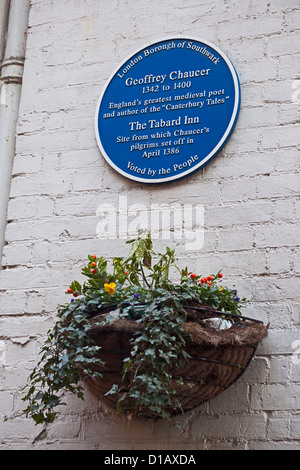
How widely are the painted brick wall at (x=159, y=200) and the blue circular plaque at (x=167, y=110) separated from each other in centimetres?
6

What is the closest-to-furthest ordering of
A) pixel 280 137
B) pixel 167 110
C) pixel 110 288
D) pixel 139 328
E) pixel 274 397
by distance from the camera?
pixel 139 328
pixel 110 288
pixel 274 397
pixel 280 137
pixel 167 110

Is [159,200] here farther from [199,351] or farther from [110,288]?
[199,351]

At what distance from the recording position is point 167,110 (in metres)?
3.76

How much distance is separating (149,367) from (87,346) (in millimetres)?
250

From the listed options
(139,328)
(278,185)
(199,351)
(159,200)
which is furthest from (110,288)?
(278,185)

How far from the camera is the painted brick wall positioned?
10.7 feet

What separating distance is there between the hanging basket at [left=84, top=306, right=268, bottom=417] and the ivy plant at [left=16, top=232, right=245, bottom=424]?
3 cm

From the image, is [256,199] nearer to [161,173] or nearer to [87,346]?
[161,173]

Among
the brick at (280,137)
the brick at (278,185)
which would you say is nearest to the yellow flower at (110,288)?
the brick at (278,185)

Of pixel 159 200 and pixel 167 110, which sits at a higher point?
pixel 167 110

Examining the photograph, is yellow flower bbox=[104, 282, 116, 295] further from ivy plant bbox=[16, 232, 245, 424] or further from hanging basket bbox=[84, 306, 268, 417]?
hanging basket bbox=[84, 306, 268, 417]

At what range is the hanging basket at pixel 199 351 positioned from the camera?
2982 mm

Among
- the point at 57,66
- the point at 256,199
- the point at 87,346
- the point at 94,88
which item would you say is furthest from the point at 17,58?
the point at 87,346

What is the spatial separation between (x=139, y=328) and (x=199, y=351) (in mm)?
246
